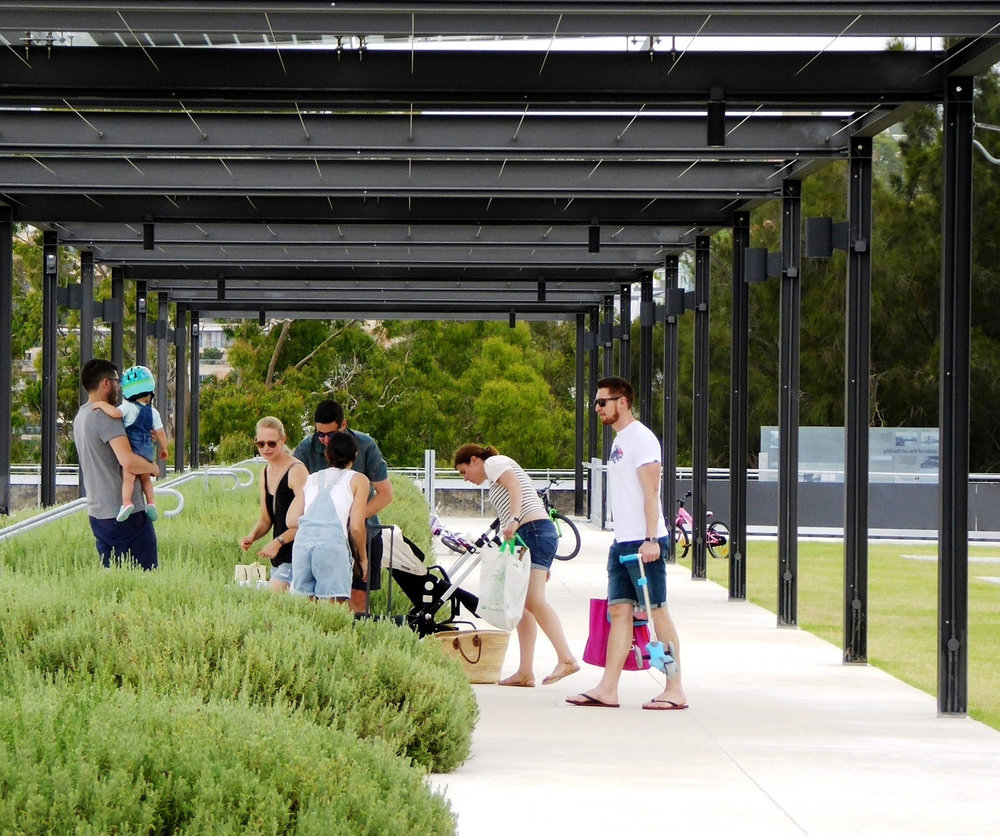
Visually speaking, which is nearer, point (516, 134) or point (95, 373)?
point (95, 373)

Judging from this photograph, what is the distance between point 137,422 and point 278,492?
1304mm

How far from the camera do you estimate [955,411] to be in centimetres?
1062

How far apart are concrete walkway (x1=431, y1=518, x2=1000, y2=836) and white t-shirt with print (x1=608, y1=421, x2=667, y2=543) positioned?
3.62 ft

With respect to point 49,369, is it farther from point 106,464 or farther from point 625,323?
point 106,464

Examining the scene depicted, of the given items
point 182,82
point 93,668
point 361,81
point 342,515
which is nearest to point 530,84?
point 361,81

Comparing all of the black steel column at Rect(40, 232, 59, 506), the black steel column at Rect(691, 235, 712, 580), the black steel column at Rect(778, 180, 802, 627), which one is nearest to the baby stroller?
the black steel column at Rect(778, 180, 802, 627)

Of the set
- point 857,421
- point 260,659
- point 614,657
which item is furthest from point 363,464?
point 857,421

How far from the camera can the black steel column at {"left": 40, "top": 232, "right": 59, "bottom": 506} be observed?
73.6 ft

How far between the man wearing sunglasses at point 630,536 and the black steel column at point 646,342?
51.9 feet

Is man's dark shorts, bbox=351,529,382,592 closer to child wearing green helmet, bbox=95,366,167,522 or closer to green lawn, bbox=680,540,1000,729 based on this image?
child wearing green helmet, bbox=95,366,167,522

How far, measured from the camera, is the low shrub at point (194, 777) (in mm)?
5059

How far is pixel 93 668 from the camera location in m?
7.82

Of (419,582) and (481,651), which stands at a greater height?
(419,582)

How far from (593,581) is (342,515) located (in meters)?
11.2
